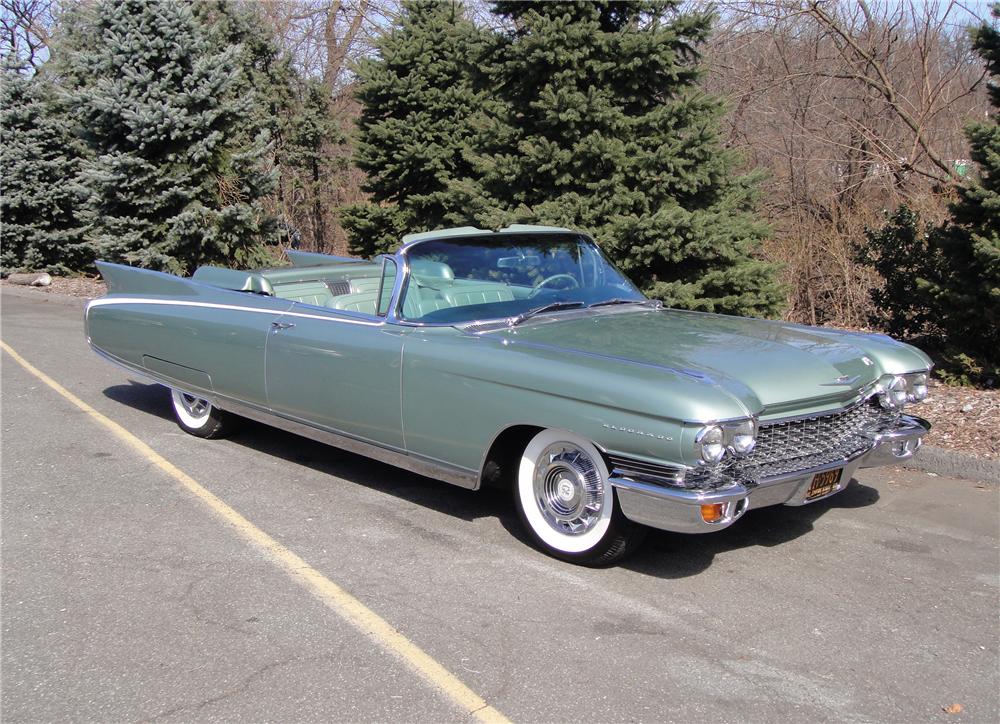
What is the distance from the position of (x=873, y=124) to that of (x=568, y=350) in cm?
1074

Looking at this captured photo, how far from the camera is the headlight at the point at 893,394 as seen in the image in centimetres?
491

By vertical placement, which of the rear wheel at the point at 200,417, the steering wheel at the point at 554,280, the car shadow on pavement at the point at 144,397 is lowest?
the car shadow on pavement at the point at 144,397

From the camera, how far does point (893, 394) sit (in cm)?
495

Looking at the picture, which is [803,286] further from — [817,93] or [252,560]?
[252,560]

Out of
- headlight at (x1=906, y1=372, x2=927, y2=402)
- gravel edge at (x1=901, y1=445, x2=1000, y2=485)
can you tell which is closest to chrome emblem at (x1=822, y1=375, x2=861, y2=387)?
headlight at (x1=906, y1=372, x2=927, y2=402)

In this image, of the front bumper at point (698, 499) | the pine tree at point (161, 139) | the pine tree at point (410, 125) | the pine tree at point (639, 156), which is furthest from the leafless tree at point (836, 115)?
the pine tree at point (161, 139)

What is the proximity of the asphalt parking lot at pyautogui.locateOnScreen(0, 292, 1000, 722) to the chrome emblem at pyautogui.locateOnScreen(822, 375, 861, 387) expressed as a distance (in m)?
0.92

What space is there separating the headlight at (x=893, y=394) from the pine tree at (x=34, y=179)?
62.6ft

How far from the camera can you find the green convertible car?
3992 mm

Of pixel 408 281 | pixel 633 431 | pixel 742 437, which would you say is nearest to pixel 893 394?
pixel 742 437

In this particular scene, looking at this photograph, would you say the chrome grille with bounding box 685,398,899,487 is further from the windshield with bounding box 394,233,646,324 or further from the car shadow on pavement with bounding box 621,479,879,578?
the windshield with bounding box 394,233,646,324

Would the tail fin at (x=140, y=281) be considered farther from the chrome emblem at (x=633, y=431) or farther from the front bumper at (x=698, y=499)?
the front bumper at (x=698, y=499)

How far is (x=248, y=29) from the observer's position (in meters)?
20.5

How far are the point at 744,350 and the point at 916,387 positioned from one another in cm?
117
